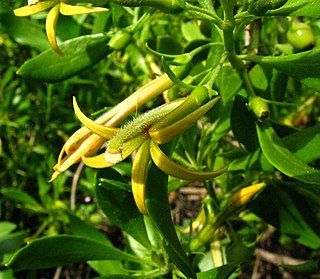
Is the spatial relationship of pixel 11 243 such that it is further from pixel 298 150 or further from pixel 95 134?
pixel 298 150

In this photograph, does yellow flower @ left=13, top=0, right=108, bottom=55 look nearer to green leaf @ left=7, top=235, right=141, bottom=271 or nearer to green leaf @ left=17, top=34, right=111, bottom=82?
green leaf @ left=17, top=34, right=111, bottom=82

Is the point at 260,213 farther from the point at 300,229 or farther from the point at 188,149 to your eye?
the point at 188,149

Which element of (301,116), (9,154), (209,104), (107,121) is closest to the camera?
(209,104)

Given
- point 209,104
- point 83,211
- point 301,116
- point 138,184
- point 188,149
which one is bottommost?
point 83,211

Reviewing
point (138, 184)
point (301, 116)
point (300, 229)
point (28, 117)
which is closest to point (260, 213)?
point (300, 229)

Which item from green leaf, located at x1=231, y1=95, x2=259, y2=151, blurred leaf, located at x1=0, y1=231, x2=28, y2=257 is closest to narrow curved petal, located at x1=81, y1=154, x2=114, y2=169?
green leaf, located at x1=231, y1=95, x2=259, y2=151
